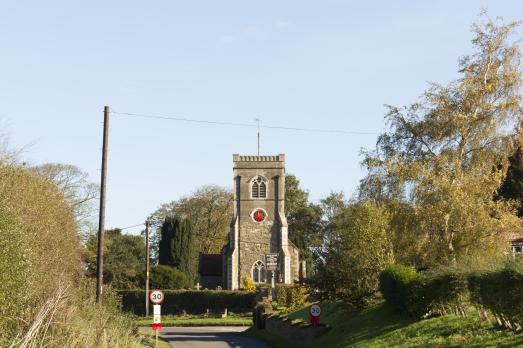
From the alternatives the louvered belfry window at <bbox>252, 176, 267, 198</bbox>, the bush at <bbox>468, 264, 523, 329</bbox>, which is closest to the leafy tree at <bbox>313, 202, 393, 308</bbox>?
the bush at <bbox>468, 264, 523, 329</bbox>

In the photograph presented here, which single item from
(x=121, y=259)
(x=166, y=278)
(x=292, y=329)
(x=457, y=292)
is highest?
(x=121, y=259)

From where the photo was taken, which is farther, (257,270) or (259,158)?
(259,158)

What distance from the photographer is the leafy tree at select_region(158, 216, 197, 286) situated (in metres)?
84.2

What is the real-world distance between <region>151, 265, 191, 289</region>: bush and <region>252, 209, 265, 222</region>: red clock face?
10481 millimetres

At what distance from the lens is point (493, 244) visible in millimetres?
32875

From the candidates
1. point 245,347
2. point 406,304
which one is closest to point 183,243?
point 245,347

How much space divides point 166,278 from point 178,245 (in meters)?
8.79

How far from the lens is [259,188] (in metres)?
73.6

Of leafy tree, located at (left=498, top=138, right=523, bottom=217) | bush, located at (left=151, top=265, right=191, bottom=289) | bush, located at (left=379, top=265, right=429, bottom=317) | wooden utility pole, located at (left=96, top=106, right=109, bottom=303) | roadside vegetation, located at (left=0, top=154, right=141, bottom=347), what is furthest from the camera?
bush, located at (left=151, top=265, right=191, bottom=289)

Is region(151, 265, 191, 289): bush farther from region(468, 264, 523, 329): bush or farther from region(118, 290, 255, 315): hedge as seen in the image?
region(468, 264, 523, 329): bush

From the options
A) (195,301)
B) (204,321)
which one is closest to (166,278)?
(195,301)

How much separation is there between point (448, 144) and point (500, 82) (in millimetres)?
3720

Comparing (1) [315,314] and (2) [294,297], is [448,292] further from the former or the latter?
(2) [294,297]

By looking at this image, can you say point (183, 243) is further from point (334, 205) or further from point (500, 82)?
point (500, 82)
